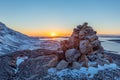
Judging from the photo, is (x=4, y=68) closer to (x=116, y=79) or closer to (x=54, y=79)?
(x=54, y=79)

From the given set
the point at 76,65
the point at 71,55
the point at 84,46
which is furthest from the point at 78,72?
the point at 84,46

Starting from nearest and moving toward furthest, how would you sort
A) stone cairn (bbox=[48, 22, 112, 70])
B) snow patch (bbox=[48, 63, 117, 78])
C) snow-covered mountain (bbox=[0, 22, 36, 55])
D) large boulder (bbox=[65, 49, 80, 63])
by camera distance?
1. snow patch (bbox=[48, 63, 117, 78])
2. stone cairn (bbox=[48, 22, 112, 70])
3. large boulder (bbox=[65, 49, 80, 63])
4. snow-covered mountain (bbox=[0, 22, 36, 55])

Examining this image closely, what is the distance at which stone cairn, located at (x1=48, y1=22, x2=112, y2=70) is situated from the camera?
30.9 metres

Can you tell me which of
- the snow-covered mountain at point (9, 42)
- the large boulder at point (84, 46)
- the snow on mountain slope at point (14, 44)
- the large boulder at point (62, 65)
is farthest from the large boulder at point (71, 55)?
the snow-covered mountain at point (9, 42)

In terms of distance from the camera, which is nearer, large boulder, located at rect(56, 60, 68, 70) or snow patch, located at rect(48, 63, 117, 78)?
snow patch, located at rect(48, 63, 117, 78)

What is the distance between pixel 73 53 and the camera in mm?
32781

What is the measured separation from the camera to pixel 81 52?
32.8 m

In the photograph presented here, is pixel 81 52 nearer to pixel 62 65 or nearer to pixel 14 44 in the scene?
pixel 62 65

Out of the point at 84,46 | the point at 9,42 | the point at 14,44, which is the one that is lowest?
the point at 14,44

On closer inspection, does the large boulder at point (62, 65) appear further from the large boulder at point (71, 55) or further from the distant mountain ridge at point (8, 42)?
the distant mountain ridge at point (8, 42)

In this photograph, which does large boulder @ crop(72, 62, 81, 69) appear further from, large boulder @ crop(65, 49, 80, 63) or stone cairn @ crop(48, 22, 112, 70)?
large boulder @ crop(65, 49, 80, 63)

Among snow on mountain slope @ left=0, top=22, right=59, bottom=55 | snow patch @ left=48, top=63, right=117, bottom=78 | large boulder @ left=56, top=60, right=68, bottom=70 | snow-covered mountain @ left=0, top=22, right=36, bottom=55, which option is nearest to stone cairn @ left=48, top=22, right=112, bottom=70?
large boulder @ left=56, top=60, right=68, bottom=70

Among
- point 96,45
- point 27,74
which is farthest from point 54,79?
point 96,45

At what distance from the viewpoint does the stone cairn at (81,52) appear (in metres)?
30.9
